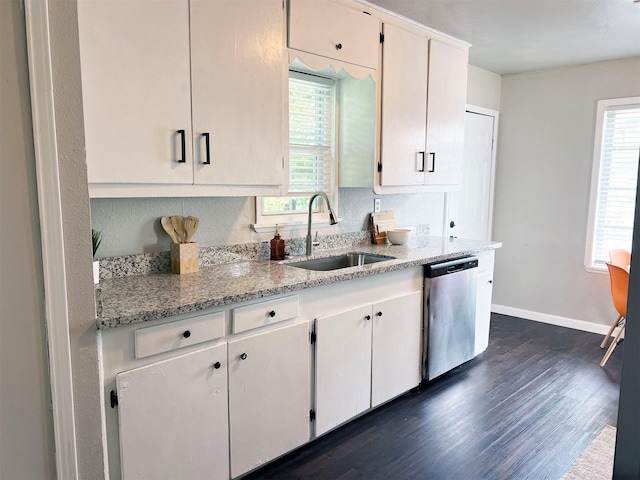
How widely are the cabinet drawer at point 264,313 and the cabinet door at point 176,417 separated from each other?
0.12 m

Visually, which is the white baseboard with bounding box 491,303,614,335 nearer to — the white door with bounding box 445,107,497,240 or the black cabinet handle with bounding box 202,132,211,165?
the white door with bounding box 445,107,497,240

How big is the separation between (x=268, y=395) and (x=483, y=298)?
6.65 feet

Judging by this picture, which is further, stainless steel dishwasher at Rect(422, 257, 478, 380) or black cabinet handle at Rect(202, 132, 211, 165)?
stainless steel dishwasher at Rect(422, 257, 478, 380)

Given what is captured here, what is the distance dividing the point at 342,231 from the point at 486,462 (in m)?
1.63

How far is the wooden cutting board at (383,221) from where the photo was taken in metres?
3.31

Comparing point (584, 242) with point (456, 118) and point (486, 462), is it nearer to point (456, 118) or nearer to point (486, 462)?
point (456, 118)

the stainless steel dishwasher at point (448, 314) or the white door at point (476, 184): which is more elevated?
the white door at point (476, 184)

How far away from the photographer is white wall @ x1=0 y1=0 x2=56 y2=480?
108 centimetres

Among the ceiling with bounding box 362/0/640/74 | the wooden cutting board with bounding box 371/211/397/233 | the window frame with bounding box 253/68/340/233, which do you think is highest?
the ceiling with bounding box 362/0/640/74

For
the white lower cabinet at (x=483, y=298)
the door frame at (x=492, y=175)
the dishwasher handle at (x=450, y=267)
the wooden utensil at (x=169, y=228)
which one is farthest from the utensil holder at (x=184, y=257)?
the door frame at (x=492, y=175)

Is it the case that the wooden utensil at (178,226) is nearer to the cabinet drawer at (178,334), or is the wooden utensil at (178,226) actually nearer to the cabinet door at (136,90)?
the cabinet door at (136,90)

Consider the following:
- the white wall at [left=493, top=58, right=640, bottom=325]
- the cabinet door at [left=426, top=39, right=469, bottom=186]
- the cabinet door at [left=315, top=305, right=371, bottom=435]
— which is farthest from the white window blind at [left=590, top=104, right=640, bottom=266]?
the cabinet door at [left=315, top=305, right=371, bottom=435]

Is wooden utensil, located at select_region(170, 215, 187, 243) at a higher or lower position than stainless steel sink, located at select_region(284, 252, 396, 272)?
higher

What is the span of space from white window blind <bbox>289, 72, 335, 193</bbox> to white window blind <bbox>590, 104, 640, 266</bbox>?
265 centimetres
